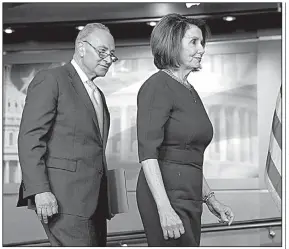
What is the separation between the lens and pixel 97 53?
218 centimetres

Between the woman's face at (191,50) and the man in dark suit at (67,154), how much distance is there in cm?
25

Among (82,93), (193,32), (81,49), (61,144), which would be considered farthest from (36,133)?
(193,32)

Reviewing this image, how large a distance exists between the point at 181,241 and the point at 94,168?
0.36 meters

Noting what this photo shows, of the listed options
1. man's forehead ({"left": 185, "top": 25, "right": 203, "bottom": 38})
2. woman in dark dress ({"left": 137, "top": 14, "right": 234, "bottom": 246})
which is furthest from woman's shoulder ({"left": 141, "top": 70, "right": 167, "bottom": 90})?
man's forehead ({"left": 185, "top": 25, "right": 203, "bottom": 38})

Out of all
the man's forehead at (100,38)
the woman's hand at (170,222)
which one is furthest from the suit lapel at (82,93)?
the woman's hand at (170,222)

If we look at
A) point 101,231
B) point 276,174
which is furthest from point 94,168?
point 276,174

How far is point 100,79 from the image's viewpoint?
8.81ft

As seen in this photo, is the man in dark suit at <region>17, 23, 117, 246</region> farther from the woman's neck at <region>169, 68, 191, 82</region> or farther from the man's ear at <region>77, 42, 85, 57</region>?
the woman's neck at <region>169, 68, 191, 82</region>

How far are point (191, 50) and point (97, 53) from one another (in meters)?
0.31

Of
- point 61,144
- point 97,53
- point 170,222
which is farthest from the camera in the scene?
point 97,53

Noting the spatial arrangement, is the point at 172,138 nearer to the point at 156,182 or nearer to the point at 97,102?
the point at 156,182

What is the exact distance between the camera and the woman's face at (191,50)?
83.4 inches

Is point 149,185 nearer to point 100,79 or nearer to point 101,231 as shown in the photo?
point 101,231

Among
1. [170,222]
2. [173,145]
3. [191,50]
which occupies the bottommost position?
[170,222]
